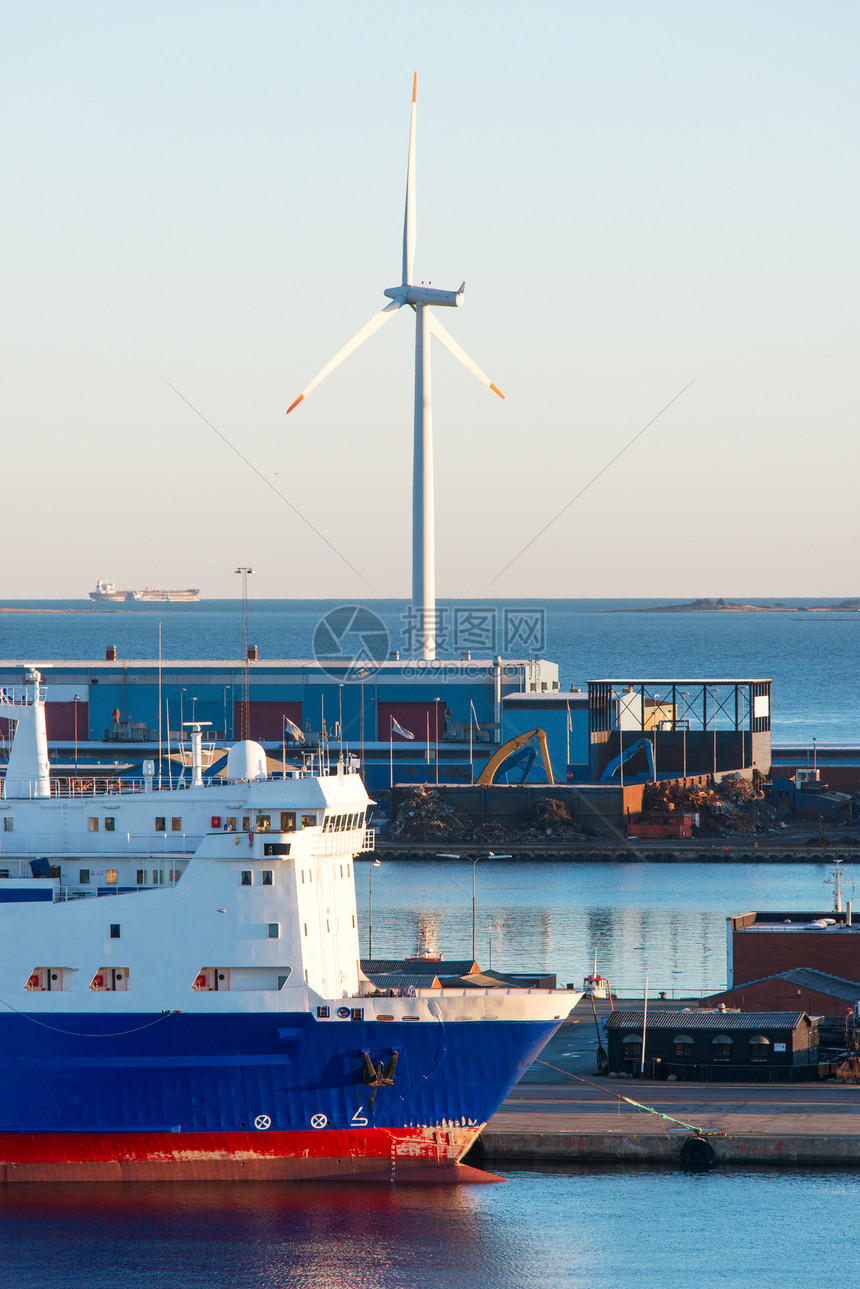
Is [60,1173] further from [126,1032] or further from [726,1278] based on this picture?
[726,1278]

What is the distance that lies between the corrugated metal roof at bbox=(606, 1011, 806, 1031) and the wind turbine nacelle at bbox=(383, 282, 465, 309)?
75.1 meters

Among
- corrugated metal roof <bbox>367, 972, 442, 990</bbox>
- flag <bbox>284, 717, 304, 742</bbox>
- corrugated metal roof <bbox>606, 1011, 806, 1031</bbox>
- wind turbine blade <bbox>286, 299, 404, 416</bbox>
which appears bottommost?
corrugated metal roof <bbox>606, 1011, 806, 1031</bbox>

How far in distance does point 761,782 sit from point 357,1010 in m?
81.3

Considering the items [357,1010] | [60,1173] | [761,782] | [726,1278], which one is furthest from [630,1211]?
[761,782]

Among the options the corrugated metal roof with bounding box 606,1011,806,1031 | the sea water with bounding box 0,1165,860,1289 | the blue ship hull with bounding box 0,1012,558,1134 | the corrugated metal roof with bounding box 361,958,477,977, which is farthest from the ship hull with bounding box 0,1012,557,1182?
the corrugated metal roof with bounding box 361,958,477,977

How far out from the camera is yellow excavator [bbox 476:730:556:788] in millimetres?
111000

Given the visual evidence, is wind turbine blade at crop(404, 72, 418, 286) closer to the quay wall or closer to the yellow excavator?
the yellow excavator

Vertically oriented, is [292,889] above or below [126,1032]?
above

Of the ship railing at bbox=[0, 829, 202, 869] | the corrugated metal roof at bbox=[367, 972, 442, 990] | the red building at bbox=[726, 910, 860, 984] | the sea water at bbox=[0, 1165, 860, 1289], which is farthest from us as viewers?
the red building at bbox=[726, 910, 860, 984]

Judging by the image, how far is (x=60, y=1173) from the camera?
40.8 meters

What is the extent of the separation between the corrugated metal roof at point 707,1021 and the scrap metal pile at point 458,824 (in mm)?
56359

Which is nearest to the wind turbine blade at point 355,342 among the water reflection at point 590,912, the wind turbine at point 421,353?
the wind turbine at point 421,353

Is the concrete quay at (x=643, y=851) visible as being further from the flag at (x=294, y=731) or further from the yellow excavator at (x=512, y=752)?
the flag at (x=294, y=731)

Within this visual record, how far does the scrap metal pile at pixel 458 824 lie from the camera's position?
106500mm
